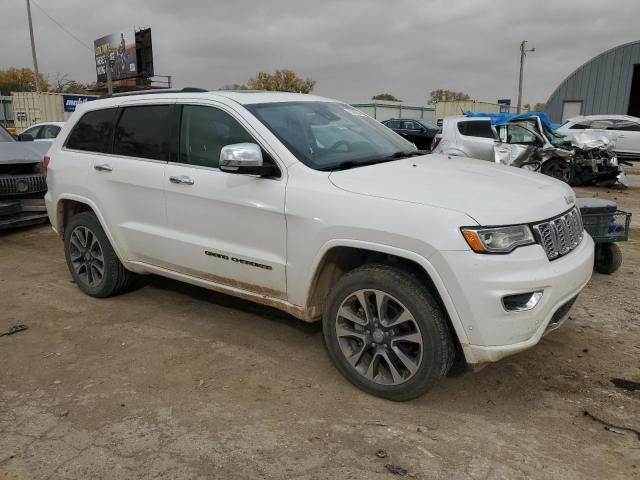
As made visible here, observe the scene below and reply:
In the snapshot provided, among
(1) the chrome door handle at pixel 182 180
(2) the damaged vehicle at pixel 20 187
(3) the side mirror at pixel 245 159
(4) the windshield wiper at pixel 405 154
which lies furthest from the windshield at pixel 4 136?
(4) the windshield wiper at pixel 405 154

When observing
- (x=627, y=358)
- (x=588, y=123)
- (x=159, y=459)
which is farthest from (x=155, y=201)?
(x=588, y=123)

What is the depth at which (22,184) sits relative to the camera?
296 inches

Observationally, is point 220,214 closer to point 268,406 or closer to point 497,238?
point 268,406

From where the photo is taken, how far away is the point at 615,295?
5031mm

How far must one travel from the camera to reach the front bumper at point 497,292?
8.92 feet

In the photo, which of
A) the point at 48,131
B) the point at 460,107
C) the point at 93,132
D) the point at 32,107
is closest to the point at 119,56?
the point at 32,107

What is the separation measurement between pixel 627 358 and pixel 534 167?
940cm

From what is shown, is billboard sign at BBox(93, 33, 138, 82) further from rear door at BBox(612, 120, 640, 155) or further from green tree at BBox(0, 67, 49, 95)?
rear door at BBox(612, 120, 640, 155)

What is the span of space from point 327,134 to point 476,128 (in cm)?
986

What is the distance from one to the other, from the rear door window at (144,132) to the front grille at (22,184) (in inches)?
148

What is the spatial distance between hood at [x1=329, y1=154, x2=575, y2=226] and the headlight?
0.04m

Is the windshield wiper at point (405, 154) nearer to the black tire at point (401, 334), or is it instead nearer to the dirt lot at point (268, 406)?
the black tire at point (401, 334)

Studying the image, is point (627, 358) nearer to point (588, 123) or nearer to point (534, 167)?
point (534, 167)

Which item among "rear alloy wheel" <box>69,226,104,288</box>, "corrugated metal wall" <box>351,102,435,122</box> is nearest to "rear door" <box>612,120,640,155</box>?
"rear alloy wheel" <box>69,226,104,288</box>
